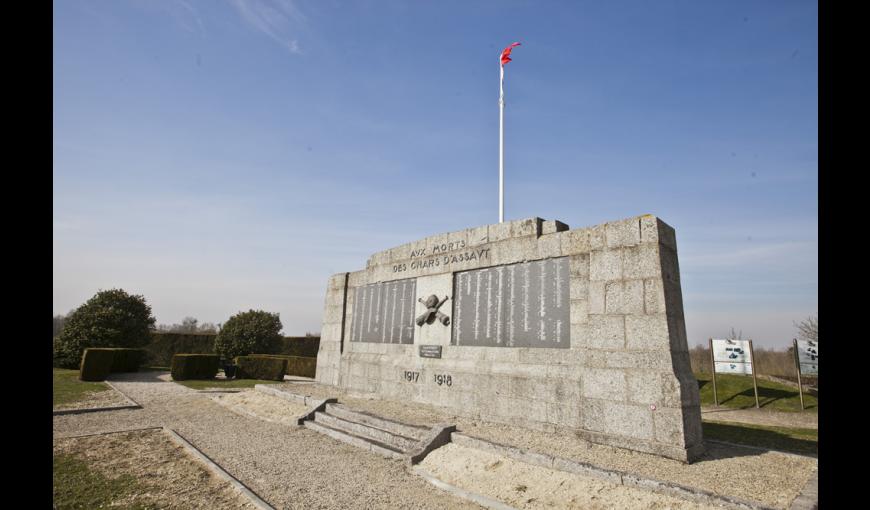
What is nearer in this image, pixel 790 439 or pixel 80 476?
pixel 80 476

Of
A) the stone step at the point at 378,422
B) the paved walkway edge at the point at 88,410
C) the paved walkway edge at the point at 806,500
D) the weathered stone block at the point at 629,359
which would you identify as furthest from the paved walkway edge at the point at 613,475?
the paved walkway edge at the point at 88,410

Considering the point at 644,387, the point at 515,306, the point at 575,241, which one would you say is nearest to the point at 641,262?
the point at 575,241

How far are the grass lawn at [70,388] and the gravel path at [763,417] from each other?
66.9 ft

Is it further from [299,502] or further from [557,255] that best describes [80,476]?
[557,255]

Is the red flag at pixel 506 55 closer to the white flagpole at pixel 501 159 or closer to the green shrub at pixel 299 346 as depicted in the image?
the white flagpole at pixel 501 159

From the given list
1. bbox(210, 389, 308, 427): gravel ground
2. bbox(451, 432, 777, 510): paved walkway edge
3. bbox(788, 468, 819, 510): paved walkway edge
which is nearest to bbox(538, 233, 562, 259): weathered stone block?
bbox(451, 432, 777, 510): paved walkway edge

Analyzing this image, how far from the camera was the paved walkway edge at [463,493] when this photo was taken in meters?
6.49

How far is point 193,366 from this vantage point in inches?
875

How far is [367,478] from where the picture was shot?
7777mm

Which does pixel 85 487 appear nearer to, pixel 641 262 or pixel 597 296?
pixel 597 296
